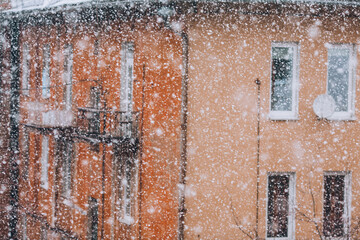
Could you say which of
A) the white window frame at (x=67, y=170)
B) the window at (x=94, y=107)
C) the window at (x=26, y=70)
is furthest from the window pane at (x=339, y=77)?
the window at (x=26, y=70)

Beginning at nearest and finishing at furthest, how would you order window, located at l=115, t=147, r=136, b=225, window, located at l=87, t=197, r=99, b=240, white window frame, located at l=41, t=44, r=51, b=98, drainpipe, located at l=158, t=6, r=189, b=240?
drainpipe, located at l=158, t=6, r=189, b=240 → window, located at l=115, t=147, r=136, b=225 → window, located at l=87, t=197, r=99, b=240 → white window frame, located at l=41, t=44, r=51, b=98

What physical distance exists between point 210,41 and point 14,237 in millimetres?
10876

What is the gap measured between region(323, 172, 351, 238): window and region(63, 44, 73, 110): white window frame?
7.12 m

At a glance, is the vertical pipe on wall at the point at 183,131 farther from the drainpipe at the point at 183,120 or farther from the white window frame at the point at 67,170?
the white window frame at the point at 67,170

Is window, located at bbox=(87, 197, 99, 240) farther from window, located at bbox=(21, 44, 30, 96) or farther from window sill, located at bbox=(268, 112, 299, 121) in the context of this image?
window, located at bbox=(21, 44, 30, 96)

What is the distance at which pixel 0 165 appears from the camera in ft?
42.5

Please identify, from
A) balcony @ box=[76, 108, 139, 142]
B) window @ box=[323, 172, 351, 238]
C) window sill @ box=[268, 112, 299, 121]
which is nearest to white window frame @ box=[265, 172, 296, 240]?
window @ box=[323, 172, 351, 238]

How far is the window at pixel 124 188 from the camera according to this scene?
815 cm

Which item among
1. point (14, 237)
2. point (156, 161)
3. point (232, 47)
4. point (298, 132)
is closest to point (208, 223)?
point (156, 161)

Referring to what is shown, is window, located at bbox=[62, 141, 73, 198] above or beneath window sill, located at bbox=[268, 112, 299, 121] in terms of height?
beneath

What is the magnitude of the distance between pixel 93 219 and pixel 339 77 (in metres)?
7.26

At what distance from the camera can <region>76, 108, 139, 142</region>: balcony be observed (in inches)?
289

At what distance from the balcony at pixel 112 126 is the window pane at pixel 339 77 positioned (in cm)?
448

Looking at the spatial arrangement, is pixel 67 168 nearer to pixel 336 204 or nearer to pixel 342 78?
pixel 336 204
